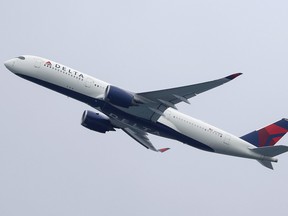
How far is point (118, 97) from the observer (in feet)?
177

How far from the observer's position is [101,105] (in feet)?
181

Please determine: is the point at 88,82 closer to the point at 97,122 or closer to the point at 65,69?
the point at 65,69

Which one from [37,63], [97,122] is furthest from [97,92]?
[37,63]

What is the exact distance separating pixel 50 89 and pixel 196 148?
47.4 ft

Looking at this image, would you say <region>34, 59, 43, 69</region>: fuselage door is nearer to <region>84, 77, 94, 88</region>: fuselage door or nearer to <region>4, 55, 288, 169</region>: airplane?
<region>4, 55, 288, 169</region>: airplane

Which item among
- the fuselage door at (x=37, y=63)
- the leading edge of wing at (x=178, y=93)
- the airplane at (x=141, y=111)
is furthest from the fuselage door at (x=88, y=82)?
the leading edge of wing at (x=178, y=93)

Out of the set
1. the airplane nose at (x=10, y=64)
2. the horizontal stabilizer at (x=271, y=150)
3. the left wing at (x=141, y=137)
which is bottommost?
the left wing at (x=141, y=137)

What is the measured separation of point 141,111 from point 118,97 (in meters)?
2.82

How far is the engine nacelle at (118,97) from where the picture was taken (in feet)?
177

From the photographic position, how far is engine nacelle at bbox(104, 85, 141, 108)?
2125 inches

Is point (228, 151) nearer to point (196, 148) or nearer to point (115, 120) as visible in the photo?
point (196, 148)

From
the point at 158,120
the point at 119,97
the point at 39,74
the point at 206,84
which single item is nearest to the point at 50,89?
the point at 39,74

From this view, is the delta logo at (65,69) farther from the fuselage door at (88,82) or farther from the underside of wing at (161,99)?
the underside of wing at (161,99)

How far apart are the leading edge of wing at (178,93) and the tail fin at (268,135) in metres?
10.1
